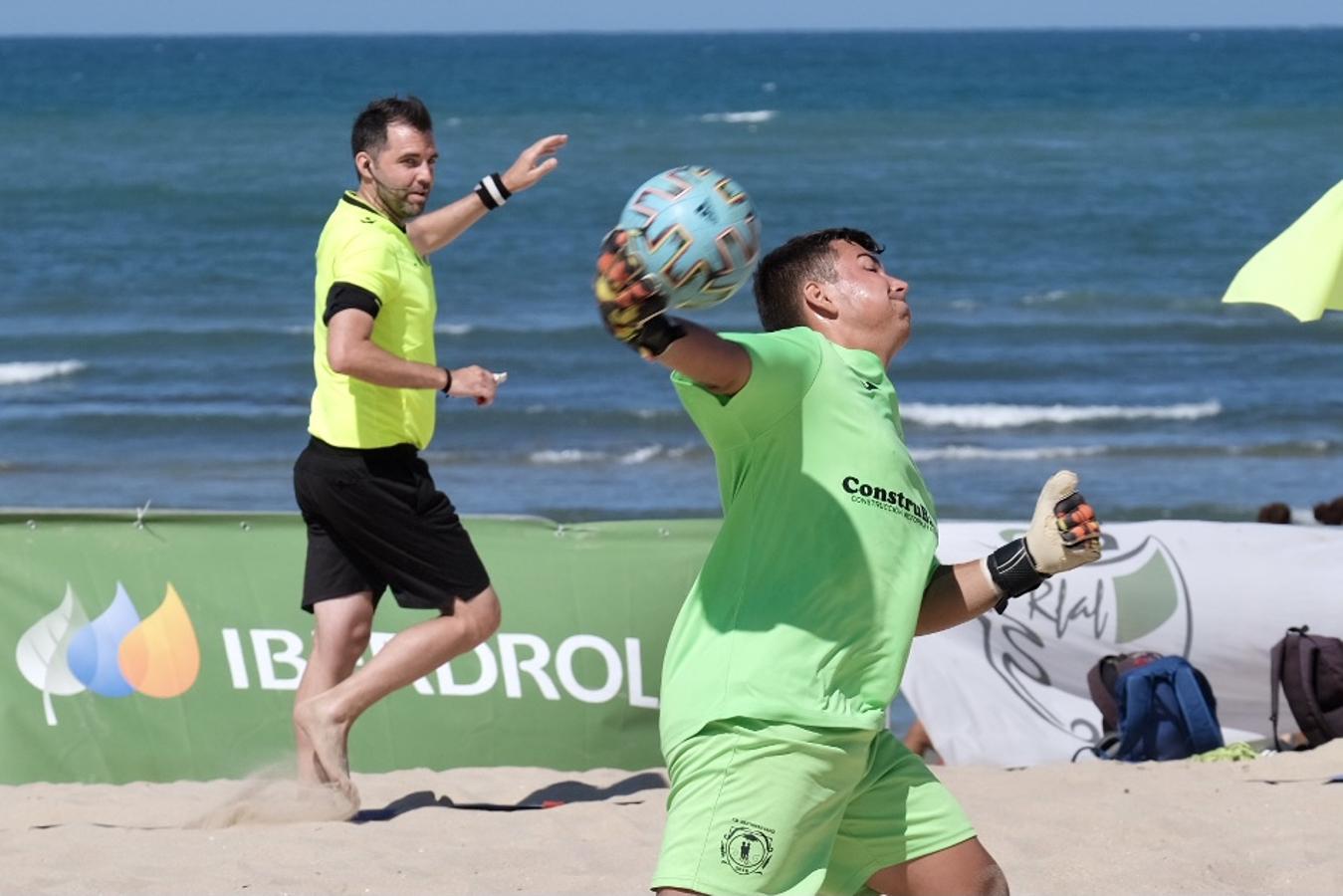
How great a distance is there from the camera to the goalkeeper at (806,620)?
3021mm

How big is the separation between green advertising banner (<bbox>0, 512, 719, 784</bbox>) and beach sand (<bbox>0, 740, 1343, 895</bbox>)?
0.14 m

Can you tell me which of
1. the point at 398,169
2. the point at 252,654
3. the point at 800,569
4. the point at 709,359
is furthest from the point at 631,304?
the point at 252,654

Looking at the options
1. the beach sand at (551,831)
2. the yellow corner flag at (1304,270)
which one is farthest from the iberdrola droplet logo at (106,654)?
the yellow corner flag at (1304,270)

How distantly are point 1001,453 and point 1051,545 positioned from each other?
10.8m

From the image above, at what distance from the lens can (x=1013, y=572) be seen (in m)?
3.50

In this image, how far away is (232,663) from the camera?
6027mm

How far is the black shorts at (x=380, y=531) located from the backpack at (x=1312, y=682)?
2.57 meters

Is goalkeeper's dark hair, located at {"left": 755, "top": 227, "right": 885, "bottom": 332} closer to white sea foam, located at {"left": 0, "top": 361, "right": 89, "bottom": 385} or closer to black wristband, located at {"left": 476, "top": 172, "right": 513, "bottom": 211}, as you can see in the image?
black wristband, located at {"left": 476, "top": 172, "right": 513, "bottom": 211}

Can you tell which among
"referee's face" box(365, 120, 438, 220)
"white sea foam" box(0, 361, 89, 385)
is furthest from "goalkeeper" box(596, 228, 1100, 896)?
"white sea foam" box(0, 361, 89, 385)

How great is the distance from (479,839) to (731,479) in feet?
7.51

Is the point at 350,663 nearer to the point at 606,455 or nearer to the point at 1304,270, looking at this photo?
the point at 1304,270

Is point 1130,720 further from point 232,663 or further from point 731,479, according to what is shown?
point 731,479

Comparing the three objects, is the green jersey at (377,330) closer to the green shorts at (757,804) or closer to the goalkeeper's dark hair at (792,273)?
the goalkeeper's dark hair at (792,273)

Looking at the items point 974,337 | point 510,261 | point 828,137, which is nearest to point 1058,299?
point 974,337
